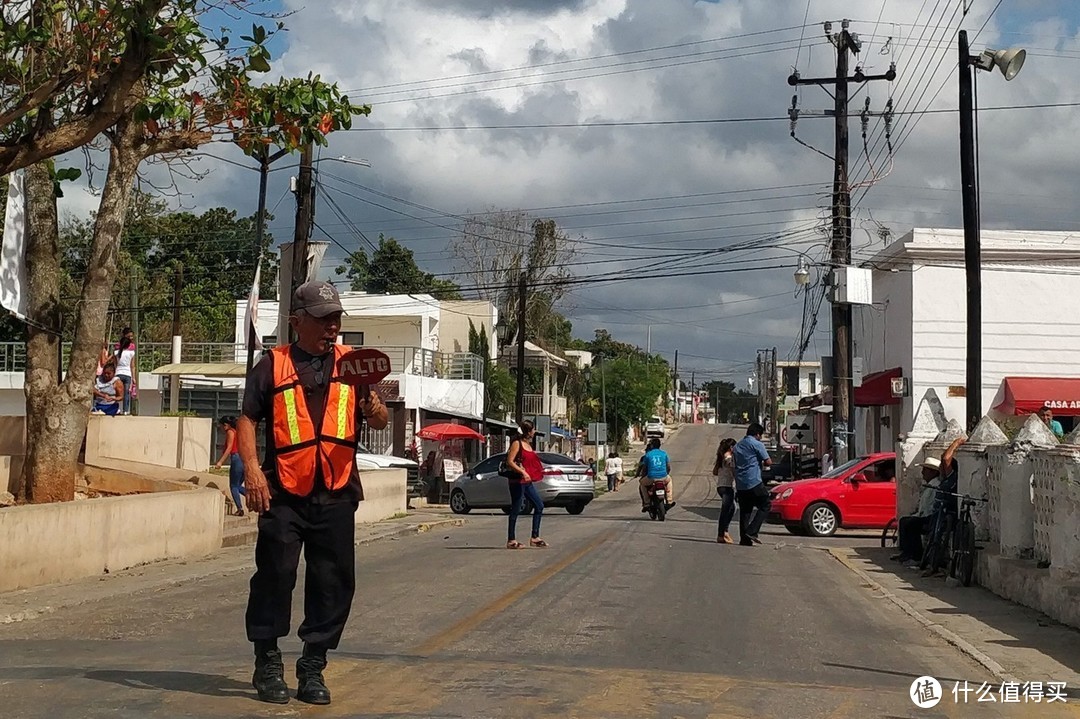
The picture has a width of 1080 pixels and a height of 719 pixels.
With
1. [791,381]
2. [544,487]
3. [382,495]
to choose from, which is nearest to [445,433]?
[544,487]

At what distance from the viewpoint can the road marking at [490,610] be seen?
27.5 ft

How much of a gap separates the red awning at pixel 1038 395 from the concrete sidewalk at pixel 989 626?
60.6 ft

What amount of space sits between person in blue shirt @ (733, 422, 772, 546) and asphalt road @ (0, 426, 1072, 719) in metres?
3.92

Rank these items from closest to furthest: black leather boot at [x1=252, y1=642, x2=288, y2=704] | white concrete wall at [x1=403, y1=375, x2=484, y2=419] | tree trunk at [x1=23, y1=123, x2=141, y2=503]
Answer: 1. black leather boot at [x1=252, y1=642, x2=288, y2=704]
2. tree trunk at [x1=23, y1=123, x2=141, y2=503]
3. white concrete wall at [x1=403, y1=375, x2=484, y2=419]

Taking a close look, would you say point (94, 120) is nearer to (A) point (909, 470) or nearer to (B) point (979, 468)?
(B) point (979, 468)

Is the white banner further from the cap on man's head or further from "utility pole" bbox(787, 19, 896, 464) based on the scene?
"utility pole" bbox(787, 19, 896, 464)

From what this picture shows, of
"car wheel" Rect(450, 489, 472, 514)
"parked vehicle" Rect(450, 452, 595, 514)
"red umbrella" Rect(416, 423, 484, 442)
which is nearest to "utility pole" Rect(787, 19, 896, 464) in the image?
"parked vehicle" Rect(450, 452, 595, 514)

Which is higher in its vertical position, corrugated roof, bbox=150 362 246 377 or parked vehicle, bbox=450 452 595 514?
corrugated roof, bbox=150 362 246 377

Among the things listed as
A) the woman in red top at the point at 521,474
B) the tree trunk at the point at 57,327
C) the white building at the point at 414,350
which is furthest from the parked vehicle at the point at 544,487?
the tree trunk at the point at 57,327

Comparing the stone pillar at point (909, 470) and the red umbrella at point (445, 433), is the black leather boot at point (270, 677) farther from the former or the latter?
the red umbrella at point (445, 433)

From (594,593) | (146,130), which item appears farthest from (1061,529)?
(146,130)

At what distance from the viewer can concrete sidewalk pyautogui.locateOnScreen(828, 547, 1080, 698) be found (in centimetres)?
880

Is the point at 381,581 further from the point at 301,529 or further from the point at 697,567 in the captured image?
the point at 301,529

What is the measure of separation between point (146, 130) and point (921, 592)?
9.68 m
